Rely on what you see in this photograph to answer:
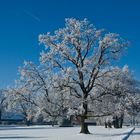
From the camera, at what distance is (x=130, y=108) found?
160ft

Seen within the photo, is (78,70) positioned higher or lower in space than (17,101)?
higher

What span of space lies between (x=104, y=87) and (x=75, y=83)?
3416mm

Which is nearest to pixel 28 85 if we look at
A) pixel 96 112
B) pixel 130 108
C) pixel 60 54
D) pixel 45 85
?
pixel 45 85

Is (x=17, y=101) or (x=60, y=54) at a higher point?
(x=60, y=54)

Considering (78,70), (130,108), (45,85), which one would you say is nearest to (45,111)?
(45,85)

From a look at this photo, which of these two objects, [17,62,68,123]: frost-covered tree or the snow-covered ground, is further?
[17,62,68,123]: frost-covered tree

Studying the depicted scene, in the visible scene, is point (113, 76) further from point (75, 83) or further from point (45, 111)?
point (45, 111)

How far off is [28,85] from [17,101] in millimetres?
2334

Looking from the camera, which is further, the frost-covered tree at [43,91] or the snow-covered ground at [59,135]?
the frost-covered tree at [43,91]

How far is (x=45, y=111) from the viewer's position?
163 ft

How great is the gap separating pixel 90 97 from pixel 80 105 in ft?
5.05

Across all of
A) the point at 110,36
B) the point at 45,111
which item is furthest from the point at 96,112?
the point at 110,36

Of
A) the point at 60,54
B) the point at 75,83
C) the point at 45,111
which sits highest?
the point at 60,54

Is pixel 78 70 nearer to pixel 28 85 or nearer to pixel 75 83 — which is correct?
pixel 75 83
